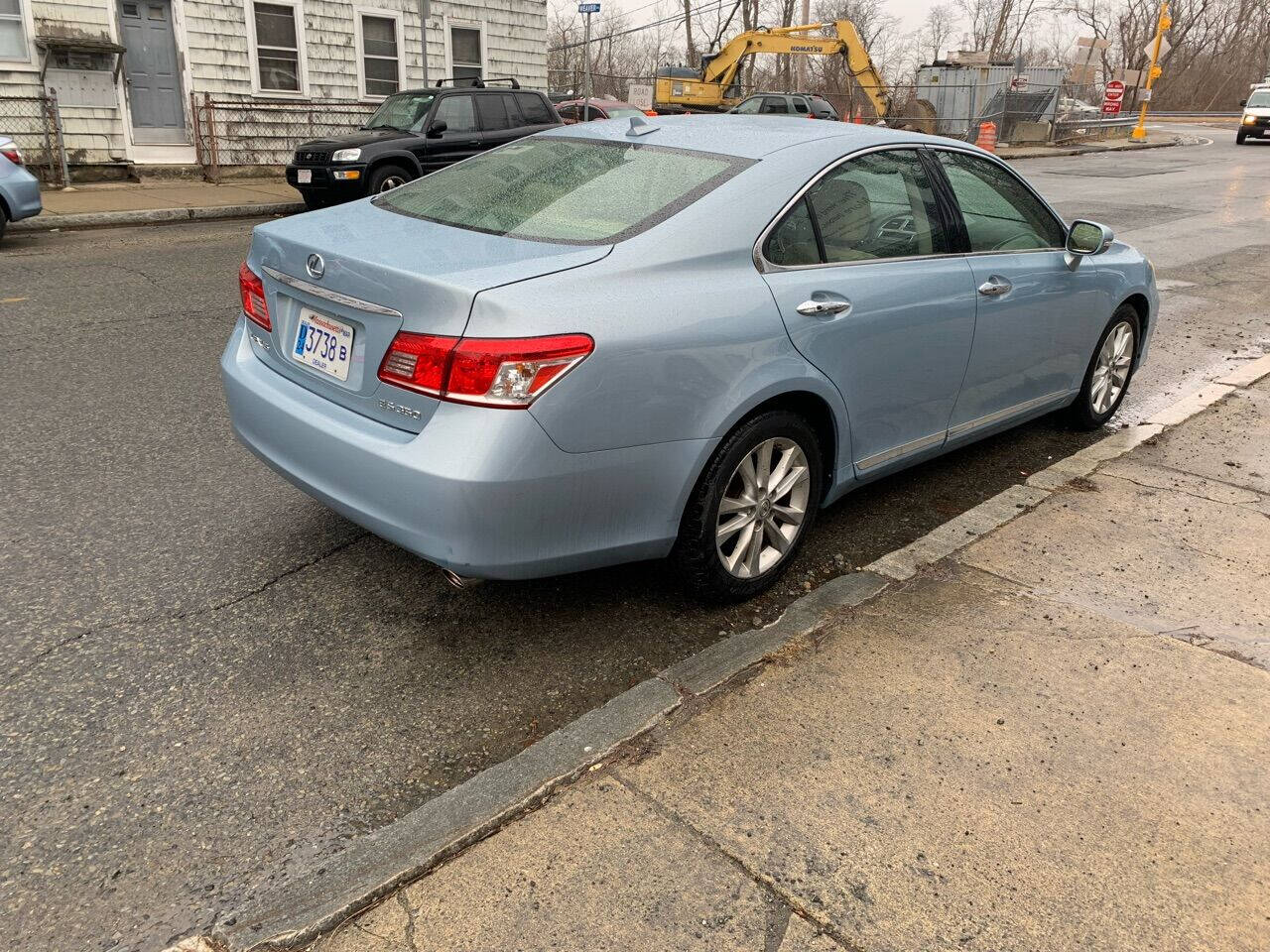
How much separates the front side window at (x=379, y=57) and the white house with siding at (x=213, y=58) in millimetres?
18

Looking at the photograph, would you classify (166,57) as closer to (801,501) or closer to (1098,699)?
(801,501)

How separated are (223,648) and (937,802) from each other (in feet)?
7.20

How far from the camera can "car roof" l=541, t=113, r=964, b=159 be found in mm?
3783

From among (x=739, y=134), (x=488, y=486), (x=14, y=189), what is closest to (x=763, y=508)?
(x=488, y=486)

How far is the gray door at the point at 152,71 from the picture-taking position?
631 inches

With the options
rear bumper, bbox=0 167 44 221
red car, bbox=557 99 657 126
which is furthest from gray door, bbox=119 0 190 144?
red car, bbox=557 99 657 126

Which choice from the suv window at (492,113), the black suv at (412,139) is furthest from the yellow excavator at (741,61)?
the suv window at (492,113)

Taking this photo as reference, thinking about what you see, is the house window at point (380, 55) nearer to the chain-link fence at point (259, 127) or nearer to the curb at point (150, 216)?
the chain-link fence at point (259, 127)

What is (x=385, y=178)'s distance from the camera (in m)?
13.7

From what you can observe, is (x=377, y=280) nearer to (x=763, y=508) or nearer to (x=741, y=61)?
(x=763, y=508)

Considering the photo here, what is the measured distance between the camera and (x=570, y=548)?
3088 mm

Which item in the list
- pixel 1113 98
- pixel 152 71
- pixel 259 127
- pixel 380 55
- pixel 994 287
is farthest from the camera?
pixel 1113 98

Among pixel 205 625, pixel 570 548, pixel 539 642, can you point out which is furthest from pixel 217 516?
pixel 570 548

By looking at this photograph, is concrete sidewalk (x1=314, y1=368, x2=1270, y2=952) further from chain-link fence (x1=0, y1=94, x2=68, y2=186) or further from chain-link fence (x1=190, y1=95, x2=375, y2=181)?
chain-link fence (x1=190, y1=95, x2=375, y2=181)
